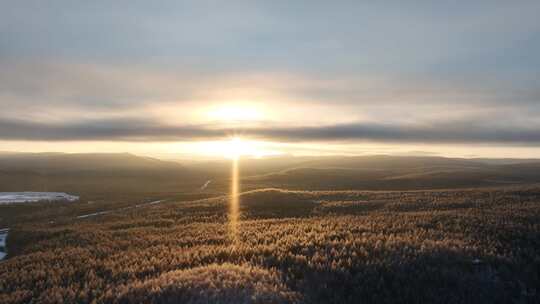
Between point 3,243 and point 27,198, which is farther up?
point 3,243

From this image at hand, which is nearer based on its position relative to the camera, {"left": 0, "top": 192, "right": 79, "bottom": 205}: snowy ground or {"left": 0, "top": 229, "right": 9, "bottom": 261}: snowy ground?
{"left": 0, "top": 229, "right": 9, "bottom": 261}: snowy ground

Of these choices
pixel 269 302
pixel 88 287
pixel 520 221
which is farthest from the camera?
pixel 520 221

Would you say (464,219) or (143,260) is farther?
(464,219)

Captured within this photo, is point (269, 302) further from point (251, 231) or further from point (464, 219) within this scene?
point (464, 219)

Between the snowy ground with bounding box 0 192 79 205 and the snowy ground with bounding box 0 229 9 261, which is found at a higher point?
the snowy ground with bounding box 0 229 9 261

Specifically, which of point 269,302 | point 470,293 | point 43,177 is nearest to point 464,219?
point 470,293

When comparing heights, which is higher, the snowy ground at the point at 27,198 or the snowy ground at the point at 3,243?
the snowy ground at the point at 3,243

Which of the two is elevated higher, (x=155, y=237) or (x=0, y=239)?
(x=155, y=237)

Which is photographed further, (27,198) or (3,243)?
(27,198)

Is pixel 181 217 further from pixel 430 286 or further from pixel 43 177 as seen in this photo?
pixel 43 177

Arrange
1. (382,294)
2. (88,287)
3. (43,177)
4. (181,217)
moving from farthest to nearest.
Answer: (43,177), (181,217), (88,287), (382,294)
